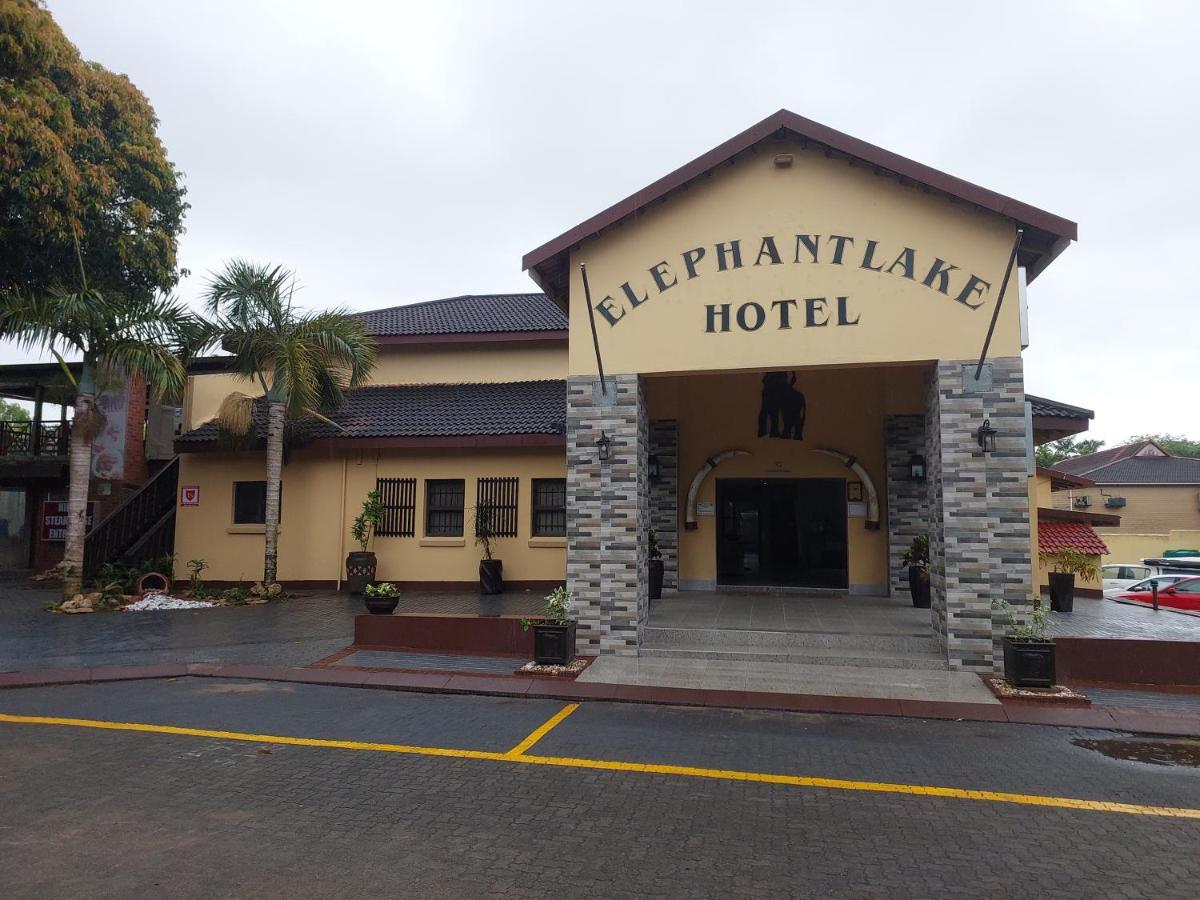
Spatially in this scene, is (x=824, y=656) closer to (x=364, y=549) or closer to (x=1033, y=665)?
(x=1033, y=665)

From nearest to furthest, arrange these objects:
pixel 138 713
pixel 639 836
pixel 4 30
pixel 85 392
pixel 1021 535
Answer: pixel 639 836, pixel 138 713, pixel 1021 535, pixel 85 392, pixel 4 30

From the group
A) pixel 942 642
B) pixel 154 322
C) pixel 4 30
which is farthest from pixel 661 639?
pixel 4 30

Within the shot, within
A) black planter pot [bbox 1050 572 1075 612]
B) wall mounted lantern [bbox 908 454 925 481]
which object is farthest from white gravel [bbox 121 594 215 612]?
black planter pot [bbox 1050 572 1075 612]

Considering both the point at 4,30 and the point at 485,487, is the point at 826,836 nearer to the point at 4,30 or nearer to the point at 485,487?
the point at 485,487

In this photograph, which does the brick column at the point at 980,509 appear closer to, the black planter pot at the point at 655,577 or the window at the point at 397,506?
the black planter pot at the point at 655,577

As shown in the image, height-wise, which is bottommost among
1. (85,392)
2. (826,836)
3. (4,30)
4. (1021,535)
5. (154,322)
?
(826,836)

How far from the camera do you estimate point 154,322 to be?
567 inches

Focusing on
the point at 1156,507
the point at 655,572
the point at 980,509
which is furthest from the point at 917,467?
the point at 1156,507

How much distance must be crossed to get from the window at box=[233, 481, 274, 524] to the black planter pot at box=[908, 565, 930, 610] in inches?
537

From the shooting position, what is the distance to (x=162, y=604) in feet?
48.0

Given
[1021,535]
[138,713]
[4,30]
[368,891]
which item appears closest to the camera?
[368,891]

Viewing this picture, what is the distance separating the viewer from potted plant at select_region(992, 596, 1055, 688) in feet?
26.5

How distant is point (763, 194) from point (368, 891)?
354 inches

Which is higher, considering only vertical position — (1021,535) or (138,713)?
(1021,535)
